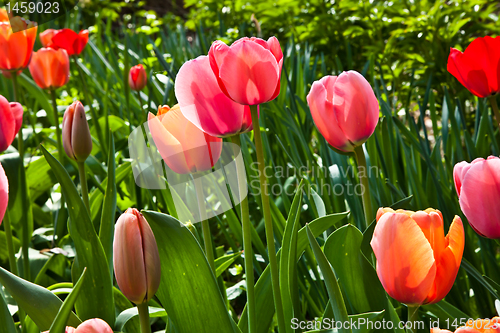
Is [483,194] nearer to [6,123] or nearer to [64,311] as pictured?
[64,311]

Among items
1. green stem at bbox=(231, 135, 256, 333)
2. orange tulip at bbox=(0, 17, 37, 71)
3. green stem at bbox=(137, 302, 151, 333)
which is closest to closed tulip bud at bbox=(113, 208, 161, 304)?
green stem at bbox=(137, 302, 151, 333)

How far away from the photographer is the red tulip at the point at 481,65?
0.71m

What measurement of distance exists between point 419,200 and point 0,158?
2.88ft

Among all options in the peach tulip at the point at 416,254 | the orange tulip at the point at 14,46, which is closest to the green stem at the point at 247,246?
the peach tulip at the point at 416,254

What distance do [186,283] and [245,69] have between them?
0.23m

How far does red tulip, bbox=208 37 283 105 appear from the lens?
45cm

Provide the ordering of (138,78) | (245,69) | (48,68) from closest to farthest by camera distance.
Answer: (245,69), (48,68), (138,78)

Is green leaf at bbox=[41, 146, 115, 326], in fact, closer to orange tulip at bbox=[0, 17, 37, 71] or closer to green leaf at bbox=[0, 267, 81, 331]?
green leaf at bbox=[0, 267, 81, 331]

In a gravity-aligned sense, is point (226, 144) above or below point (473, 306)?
above

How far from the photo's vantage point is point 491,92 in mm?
734

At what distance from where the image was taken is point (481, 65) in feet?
2.39

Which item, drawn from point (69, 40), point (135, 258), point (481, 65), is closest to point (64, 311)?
point (135, 258)

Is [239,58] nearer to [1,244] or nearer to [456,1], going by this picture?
[1,244]

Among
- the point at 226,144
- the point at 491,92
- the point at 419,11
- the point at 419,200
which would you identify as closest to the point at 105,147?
the point at 226,144
